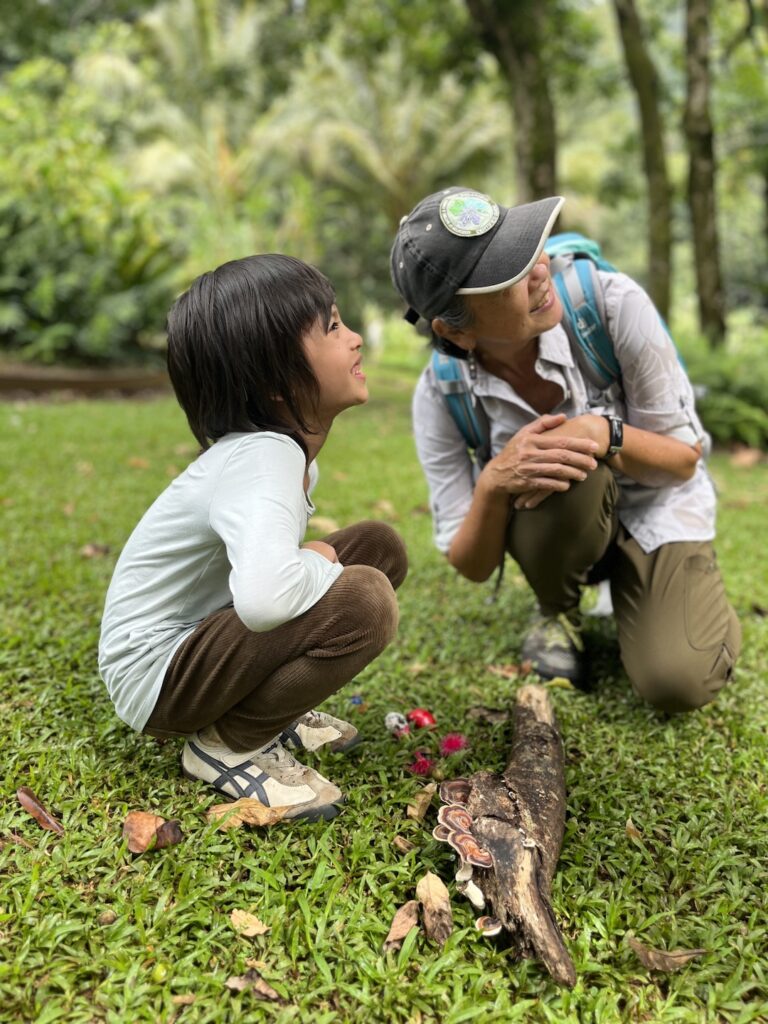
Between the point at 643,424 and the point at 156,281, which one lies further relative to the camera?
the point at 156,281

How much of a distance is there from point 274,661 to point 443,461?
1.11 meters

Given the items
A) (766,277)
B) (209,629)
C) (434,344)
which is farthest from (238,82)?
(766,277)

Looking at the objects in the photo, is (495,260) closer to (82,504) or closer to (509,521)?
(509,521)

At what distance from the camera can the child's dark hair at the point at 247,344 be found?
5.72ft

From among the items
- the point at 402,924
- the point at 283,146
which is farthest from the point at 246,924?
the point at 283,146

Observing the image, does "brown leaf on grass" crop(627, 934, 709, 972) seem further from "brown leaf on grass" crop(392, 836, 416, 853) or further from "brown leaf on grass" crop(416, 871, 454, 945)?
"brown leaf on grass" crop(392, 836, 416, 853)

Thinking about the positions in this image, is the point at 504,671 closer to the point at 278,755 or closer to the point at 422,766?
the point at 422,766

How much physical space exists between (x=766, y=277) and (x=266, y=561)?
71.6 feet

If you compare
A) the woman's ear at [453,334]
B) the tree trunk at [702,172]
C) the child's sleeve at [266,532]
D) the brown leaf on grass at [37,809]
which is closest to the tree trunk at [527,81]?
the tree trunk at [702,172]

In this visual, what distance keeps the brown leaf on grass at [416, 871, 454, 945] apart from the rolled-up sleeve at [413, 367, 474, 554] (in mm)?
1216

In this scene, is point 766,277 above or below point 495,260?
below

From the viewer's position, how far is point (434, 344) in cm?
234

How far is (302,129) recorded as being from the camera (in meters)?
19.6

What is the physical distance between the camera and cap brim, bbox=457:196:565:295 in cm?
199
